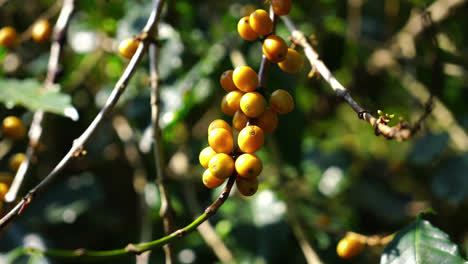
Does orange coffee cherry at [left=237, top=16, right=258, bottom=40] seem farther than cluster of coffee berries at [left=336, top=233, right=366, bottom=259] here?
No

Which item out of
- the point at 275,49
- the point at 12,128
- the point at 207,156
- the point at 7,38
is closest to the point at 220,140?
the point at 207,156

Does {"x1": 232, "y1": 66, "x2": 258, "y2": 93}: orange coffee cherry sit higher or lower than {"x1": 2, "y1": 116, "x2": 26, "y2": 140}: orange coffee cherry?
lower

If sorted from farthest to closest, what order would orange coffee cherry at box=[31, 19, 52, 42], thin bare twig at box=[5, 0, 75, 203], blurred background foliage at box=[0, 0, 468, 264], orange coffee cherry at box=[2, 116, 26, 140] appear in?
blurred background foliage at box=[0, 0, 468, 264]
orange coffee cherry at box=[31, 19, 52, 42]
orange coffee cherry at box=[2, 116, 26, 140]
thin bare twig at box=[5, 0, 75, 203]

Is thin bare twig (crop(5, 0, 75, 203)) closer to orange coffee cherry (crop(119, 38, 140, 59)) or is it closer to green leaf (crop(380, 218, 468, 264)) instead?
orange coffee cherry (crop(119, 38, 140, 59))

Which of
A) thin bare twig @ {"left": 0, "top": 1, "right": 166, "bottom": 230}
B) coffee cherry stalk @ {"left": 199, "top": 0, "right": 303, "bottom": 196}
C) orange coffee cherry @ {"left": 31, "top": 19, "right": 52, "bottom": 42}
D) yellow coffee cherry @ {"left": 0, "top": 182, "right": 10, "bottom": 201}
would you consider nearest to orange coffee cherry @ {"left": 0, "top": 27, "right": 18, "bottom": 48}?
orange coffee cherry @ {"left": 31, "top": 19, "right": 52, "bottom": 42}

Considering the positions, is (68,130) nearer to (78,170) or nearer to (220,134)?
(78,170)

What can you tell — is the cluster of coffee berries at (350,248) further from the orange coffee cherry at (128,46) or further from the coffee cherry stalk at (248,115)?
the orange coffee cherry at (128,46)

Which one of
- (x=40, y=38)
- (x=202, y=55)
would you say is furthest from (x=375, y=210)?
(x=40, y=38)

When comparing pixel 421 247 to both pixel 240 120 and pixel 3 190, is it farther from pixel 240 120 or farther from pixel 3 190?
pixel 3 190
